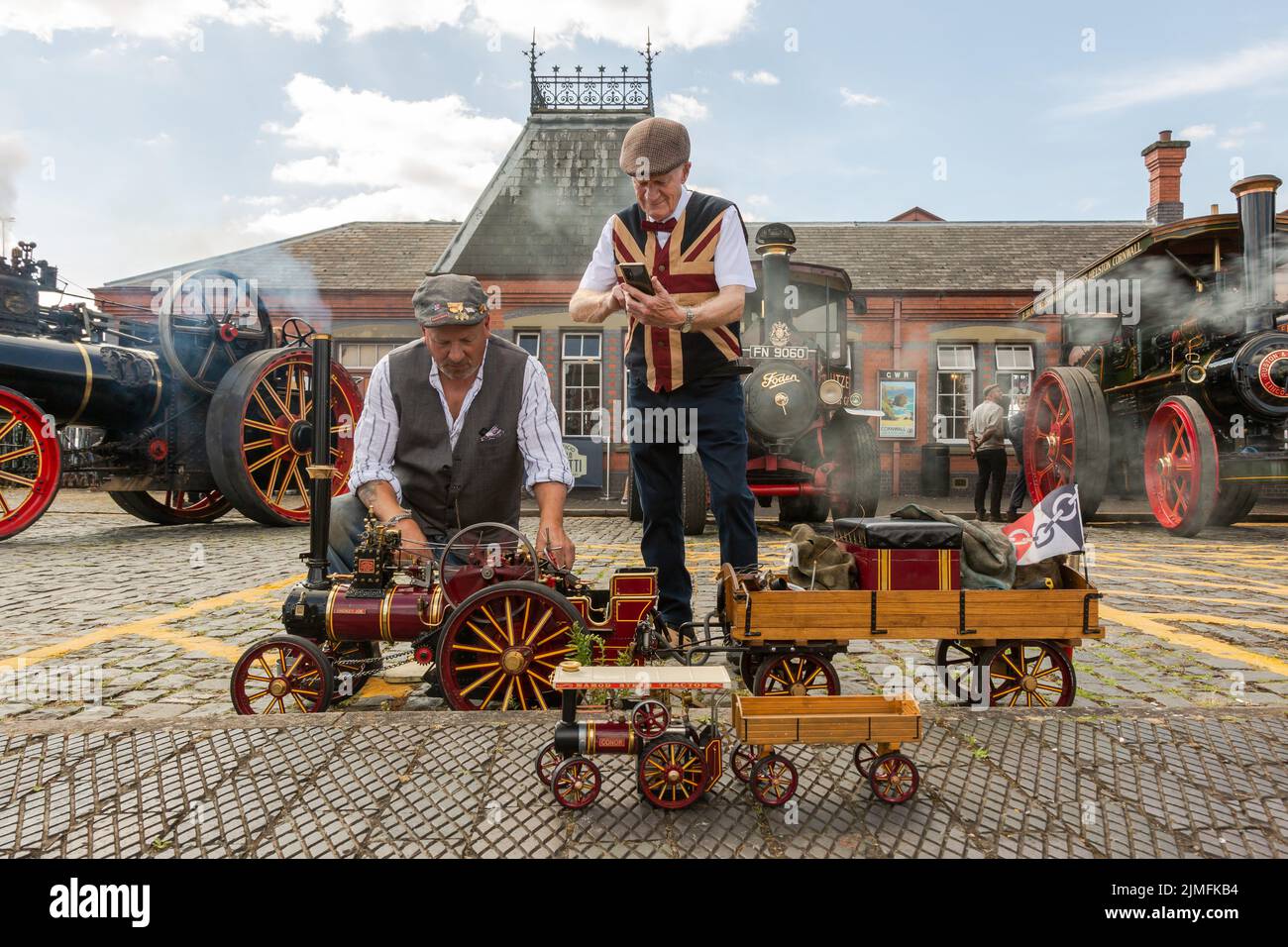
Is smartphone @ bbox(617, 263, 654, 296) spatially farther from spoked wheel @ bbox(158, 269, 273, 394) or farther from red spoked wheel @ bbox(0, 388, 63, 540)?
spoked wheel @ bbox(158, 269, 273, 394)

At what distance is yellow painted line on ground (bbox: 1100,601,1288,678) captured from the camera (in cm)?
339

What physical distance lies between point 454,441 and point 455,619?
0.82m

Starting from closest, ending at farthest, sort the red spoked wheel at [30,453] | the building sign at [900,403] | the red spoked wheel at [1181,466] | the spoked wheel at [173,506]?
the red spoked wheel at [30,453]
the red spoked wheel at [1181,466]
the spoked wheel at [173,506]
the building sign at [900,403]

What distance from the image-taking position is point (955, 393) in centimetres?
1672

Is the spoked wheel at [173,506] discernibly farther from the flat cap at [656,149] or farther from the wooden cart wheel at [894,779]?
the wooden cart wheel at [894,779]

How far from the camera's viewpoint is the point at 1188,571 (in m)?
5.94

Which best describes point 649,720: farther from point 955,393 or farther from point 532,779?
point 955,393

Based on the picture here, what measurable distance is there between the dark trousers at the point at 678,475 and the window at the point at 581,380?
12.9 m

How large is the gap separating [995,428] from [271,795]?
33.2 ft

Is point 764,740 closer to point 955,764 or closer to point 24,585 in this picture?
point 955,764

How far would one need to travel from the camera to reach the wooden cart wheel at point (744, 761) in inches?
75.6

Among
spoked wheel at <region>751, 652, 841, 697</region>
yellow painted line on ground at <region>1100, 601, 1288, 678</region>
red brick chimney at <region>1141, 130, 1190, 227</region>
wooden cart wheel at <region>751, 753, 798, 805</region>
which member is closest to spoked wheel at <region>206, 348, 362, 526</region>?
spoked wheel at <region>751, 652, 841, 697</region>

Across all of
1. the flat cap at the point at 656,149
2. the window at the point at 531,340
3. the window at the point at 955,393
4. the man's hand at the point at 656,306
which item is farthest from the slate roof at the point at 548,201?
the man's hand at the point at 656,306

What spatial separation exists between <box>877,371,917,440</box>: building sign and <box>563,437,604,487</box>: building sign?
19.9ft
